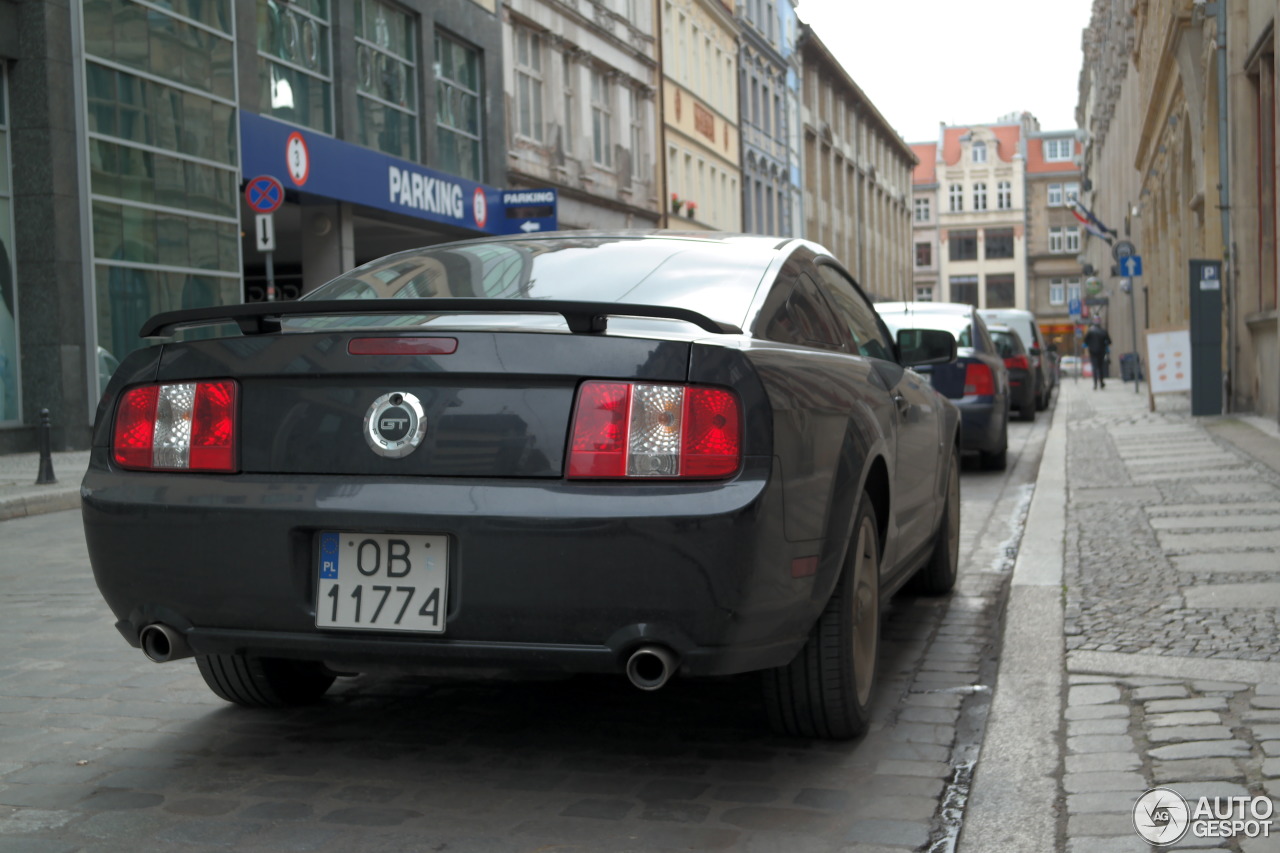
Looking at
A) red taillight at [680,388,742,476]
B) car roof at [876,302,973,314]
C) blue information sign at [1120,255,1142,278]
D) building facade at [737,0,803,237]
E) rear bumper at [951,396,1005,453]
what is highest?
building facade at [737,0,803,237]

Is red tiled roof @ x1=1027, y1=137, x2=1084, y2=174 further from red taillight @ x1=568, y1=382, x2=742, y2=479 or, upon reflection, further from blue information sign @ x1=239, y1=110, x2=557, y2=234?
red taillight @ x1=568, y1=382, x2=742, y2=479

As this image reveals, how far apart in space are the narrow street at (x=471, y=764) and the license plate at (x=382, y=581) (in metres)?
0.27

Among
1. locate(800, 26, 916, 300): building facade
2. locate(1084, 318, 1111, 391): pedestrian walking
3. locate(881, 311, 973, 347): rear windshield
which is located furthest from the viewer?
locate(800, 26, 916, 300): building facade

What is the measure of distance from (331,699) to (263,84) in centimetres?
1848

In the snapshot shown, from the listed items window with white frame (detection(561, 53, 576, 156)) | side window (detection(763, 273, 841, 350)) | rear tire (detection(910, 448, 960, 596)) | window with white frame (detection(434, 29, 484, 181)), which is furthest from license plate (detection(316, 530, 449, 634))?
window with white frame (detection(561, 53, 576, 156))

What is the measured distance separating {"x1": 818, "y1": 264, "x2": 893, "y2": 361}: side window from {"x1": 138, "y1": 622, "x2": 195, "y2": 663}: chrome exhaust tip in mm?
2336

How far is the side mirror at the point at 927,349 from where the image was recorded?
234 inches

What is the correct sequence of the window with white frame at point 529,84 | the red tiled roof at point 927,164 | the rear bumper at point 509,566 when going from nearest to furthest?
the rear bumper at point 509,566 → the window with white frame at point 529,84 → the red tiled roof at point 927,164

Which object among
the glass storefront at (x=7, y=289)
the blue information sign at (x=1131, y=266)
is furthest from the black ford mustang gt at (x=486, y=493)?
the blue information sign at (x=1131, y=266)

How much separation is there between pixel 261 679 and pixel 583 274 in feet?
5.10

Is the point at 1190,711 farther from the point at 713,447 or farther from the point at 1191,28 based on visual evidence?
the point at 1191,28

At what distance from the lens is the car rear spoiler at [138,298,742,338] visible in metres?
3.46

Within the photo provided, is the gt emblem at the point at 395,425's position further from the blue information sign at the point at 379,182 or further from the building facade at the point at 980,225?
the building facade at the point at 980,225

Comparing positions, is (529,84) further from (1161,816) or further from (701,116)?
(1161,816)
